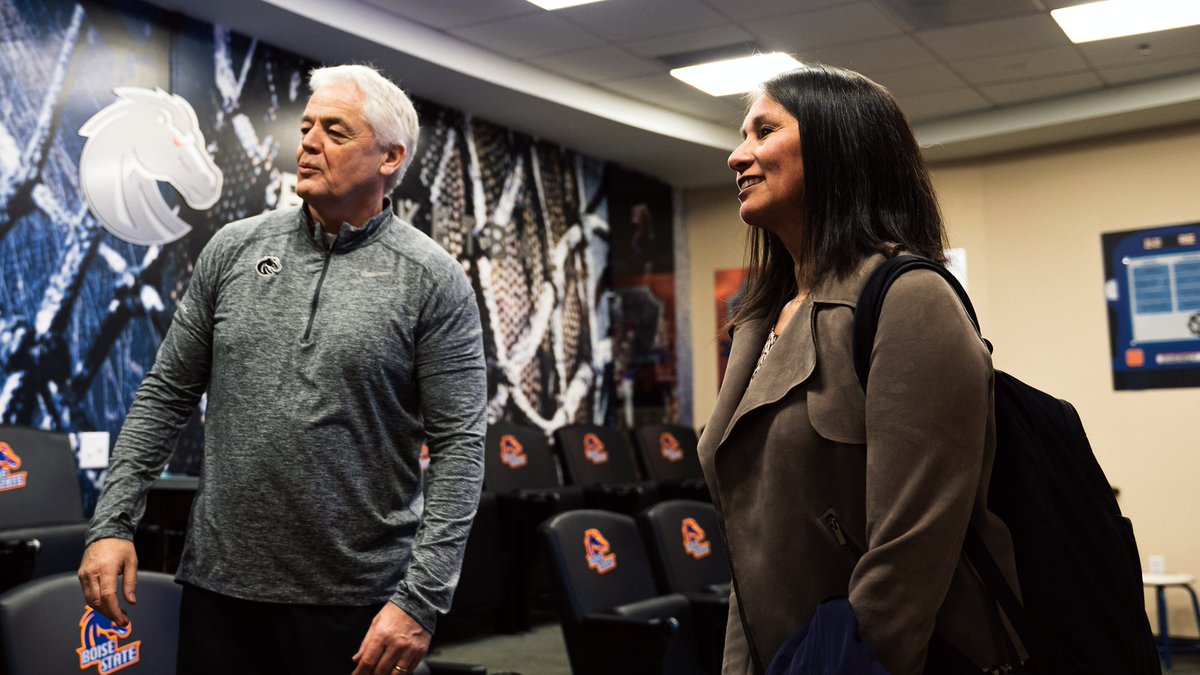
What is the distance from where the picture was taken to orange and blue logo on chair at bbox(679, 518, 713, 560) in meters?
3.73

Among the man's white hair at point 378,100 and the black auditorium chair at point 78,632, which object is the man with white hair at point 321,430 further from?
the black auditorium chair at point 78,632

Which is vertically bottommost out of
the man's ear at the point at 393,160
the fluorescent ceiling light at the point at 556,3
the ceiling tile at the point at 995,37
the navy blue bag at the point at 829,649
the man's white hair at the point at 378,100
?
the navy blue bag at the point at 829,649

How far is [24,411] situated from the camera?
420cm

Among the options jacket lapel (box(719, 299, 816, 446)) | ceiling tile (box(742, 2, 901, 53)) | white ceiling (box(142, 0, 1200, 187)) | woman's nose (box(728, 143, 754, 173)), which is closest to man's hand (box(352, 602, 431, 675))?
jacket lapel (box(719, 299, 816, 446))

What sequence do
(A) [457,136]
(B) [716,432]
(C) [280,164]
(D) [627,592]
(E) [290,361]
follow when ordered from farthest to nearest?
(A) [457,136] → (C) [280,164] → (D) [627,592] → (E) [290,361] → (B) [716,432]

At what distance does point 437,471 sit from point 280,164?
3.95 m

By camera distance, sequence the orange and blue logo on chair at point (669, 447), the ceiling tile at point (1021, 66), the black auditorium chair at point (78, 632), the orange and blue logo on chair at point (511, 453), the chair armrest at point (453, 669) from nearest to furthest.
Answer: the black auditorium chair at point (78, 632), the chair armrest at point (453, 669), the orange and blue logo on chair at point (511, 453), the ceiling tile at point (1021, 66), the orange and blue logo on chair at point (669, 447)

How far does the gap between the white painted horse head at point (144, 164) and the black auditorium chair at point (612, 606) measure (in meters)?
2.42

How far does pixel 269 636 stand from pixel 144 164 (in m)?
3.50

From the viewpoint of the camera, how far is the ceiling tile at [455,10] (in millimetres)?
5051

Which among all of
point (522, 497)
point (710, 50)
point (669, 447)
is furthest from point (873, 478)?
point (669, 447)

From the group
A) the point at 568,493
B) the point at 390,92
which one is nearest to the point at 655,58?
the point at 568,493

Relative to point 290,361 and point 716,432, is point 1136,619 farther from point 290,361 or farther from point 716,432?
point 290,361

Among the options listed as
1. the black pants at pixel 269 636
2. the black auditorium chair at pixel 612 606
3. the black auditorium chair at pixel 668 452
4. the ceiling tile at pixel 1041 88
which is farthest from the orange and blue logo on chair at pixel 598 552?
the ceiling tile at pixel 1041 88
